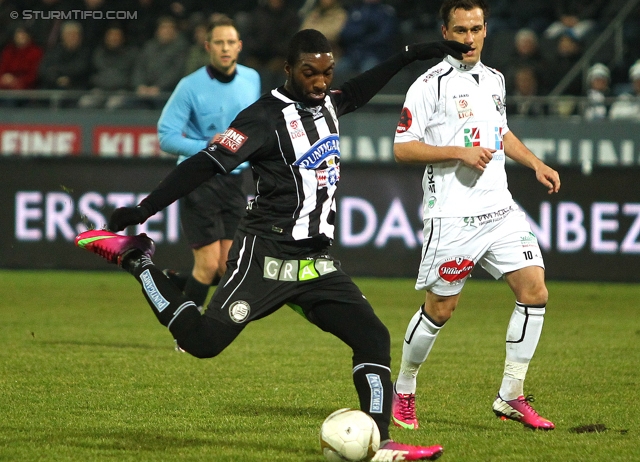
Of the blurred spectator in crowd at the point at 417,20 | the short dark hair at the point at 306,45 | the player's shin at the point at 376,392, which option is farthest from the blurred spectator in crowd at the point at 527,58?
the player's shin at the point at 376,392

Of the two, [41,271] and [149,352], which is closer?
[149,352]

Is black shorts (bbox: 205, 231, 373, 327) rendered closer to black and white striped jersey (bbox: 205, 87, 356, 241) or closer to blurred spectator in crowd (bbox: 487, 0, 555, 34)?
black and white striped jersey (bbox: 205, 87, 356, 241)

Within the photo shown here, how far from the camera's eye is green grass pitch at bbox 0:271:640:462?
502 centimetres

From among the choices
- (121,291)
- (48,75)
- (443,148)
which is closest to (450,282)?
(443,148)

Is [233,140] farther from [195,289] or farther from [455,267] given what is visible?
[195,289]

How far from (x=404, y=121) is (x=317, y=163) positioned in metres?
0.95

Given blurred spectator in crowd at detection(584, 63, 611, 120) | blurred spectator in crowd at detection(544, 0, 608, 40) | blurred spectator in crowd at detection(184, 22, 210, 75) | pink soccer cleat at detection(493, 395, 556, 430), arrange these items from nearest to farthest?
pink soccer cleat at detection(493, 395, 556, 430)
blurred spectator in crowd at detection(584, 63, 611, 120)
blurred spectator in crowd at detection(184, 22, 210, 75)
blurred spectator in crowd at detection(544, 0, 608, 40)

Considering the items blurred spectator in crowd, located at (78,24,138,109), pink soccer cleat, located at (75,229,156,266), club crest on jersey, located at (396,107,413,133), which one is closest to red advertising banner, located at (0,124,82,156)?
blurred spectator in crowd, located at (78,24,138,109)

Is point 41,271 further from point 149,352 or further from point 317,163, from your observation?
point 317,163

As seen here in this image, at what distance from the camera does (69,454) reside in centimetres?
481

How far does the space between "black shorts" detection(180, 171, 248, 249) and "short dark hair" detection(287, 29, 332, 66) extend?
3.57 meters

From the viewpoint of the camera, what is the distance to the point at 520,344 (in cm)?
564

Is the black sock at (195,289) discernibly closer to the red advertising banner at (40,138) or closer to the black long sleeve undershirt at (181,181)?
the black long sleeve undershirt at (181,181)

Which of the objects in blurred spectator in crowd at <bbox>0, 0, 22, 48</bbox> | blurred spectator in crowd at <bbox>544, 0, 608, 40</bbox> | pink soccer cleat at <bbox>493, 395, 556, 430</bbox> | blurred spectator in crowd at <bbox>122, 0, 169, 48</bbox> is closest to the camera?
pink soccer cleat at <bbox>493, 395, 556, 430</bbox>
